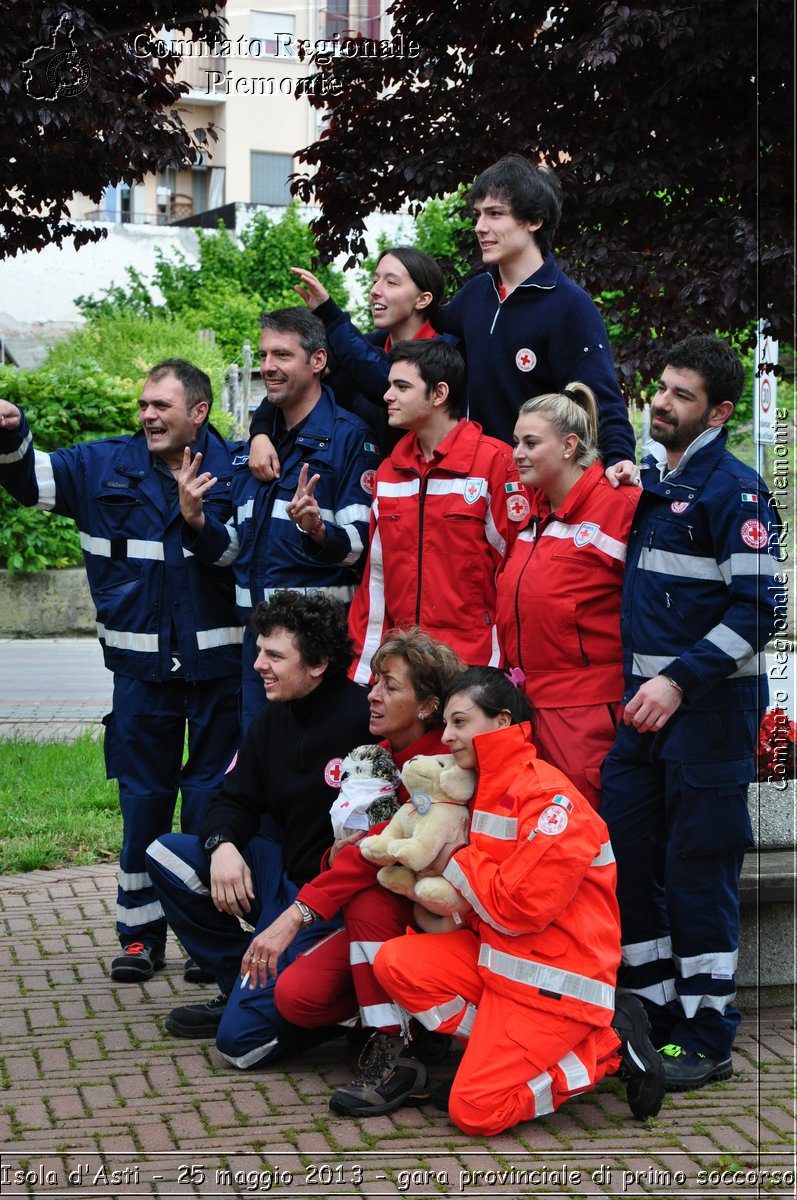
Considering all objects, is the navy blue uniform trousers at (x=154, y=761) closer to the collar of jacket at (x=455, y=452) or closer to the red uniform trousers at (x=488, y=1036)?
the collar of jacket at (x=455, y=452)

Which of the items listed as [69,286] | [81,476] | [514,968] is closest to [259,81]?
[81,476]

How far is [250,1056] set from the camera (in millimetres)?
4809

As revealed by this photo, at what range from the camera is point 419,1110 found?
177 inches

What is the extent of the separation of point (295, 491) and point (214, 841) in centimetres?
132

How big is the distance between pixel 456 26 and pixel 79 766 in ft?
15.0

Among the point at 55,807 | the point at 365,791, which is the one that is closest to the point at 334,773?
the point at 365,791

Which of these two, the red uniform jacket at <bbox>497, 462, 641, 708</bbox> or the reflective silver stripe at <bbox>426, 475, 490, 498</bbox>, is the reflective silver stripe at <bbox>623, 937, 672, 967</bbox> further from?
the reflective silver stripe at <bbox>426, 475, 490, 498</bbox>

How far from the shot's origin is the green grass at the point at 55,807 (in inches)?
294

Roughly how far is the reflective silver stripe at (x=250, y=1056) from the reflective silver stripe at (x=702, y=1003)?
1.31 m

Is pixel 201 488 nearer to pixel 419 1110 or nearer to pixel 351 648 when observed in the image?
pixel 351 648

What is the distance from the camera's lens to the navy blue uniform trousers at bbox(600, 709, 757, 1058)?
471 centimetres

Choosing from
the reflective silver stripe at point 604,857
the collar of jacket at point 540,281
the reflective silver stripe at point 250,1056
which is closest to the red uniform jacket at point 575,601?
the reflective silver stripe at point 604,857

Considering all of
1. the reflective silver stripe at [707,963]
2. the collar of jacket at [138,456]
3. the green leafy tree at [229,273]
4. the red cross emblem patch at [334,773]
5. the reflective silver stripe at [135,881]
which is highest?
the green leafy tree at [229,273]

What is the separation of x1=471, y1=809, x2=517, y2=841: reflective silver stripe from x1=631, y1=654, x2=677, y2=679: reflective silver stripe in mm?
703
